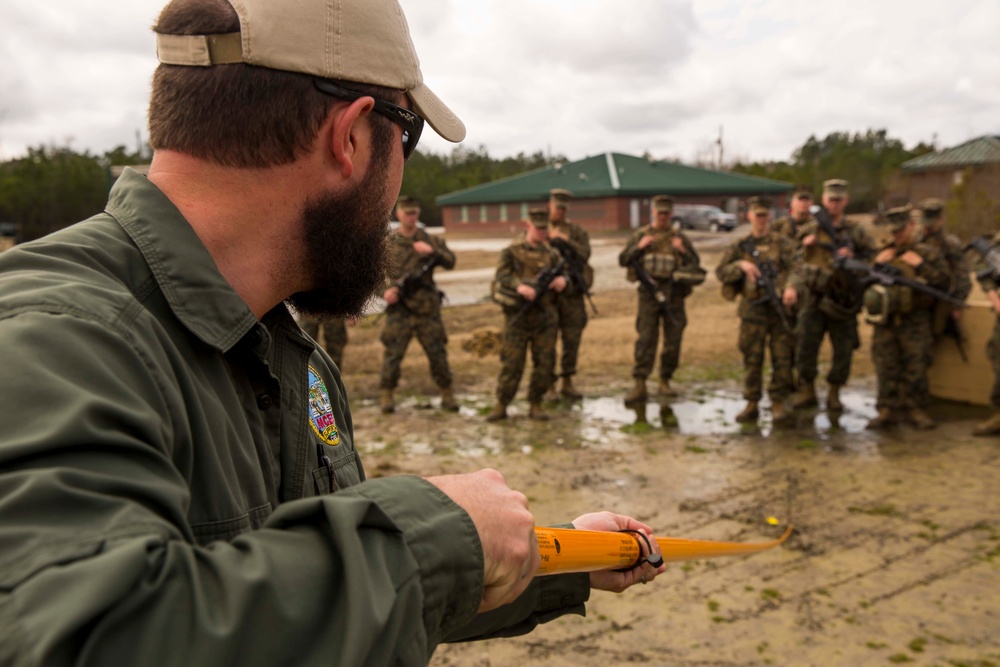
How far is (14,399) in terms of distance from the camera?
80 centimetres

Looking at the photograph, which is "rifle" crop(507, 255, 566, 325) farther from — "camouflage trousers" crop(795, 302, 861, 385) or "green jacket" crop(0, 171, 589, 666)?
"green jacket" crop(0, 171, 589, 666)

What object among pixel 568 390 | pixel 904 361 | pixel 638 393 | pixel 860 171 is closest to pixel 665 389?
pixel 638 393

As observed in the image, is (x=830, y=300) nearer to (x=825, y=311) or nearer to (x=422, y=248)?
(x=825, y=311)

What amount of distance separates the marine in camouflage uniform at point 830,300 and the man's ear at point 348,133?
7.90 m

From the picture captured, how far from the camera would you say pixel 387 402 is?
891 centimetres

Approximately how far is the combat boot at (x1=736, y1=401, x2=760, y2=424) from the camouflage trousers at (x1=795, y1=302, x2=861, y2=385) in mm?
902

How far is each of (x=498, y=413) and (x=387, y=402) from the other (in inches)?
52.9

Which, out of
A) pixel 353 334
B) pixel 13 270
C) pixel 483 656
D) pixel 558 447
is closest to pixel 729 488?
pixel 558 447

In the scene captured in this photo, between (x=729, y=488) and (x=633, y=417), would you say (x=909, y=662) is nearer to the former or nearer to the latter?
(x=729, y=488)

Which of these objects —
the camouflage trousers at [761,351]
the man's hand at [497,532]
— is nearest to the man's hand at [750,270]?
the camouflage trousers at [761,351]

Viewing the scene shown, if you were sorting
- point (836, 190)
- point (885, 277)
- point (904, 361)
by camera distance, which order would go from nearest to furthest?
point (885, 277)
point (904, 361)
point (836, 190)

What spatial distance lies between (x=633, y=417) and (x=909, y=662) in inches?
195

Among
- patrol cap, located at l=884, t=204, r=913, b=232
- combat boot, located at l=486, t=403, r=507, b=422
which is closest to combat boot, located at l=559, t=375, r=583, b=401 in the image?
combat boot, located at l=486, t=403, r=507, b=422

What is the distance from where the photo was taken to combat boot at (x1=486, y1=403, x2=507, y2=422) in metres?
8.48
